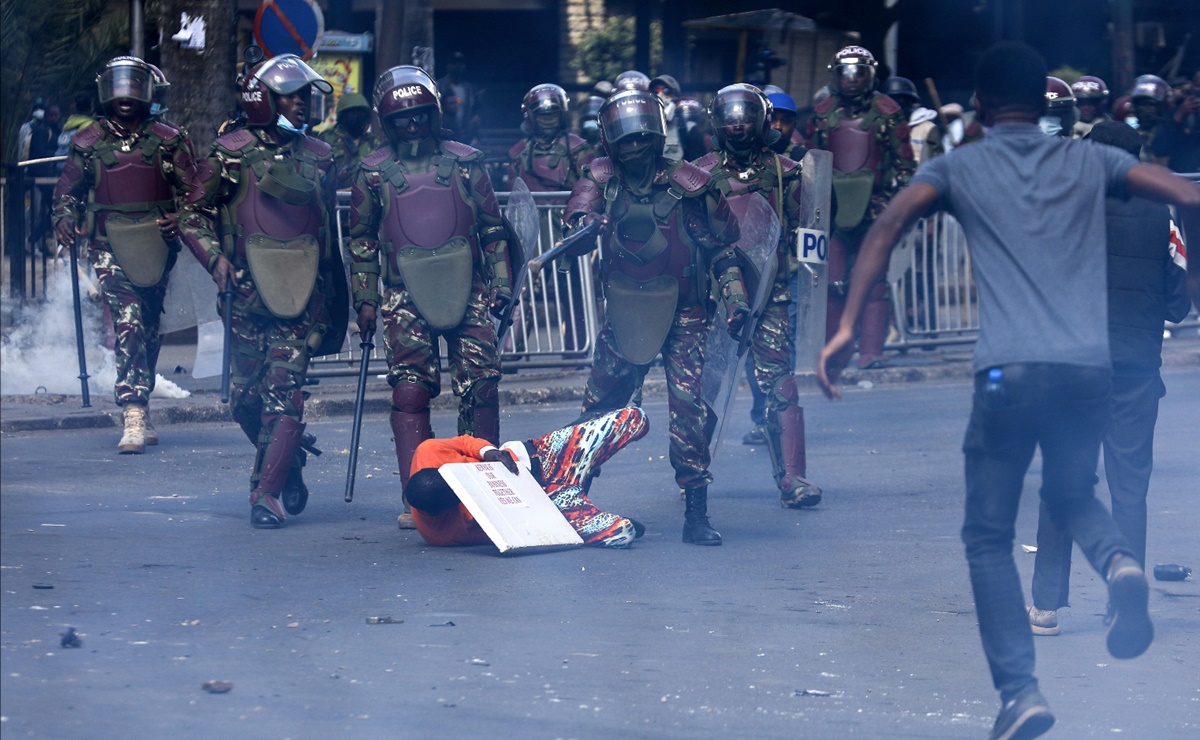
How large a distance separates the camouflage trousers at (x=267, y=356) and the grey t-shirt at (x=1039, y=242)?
3.99 metres

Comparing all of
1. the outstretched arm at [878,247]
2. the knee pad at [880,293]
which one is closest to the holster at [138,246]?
the knee pad at [880,293]

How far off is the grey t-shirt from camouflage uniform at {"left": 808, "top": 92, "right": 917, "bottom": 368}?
25.8 ft

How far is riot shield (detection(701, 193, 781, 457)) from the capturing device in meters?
7.68

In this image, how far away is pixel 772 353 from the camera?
8.47 metres

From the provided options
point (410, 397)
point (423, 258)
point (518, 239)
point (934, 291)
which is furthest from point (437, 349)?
point (934, 291)

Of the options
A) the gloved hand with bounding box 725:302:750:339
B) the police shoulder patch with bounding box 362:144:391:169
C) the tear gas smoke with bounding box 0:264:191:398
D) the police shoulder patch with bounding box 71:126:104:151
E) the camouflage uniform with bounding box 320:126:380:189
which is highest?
the police shoulder patch with bounding box 362:144:391:169

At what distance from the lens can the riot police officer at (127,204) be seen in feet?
31.8

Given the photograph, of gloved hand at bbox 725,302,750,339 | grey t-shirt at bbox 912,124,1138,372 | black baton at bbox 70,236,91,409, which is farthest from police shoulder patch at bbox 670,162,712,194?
black baton at bbox 70,236,91,409

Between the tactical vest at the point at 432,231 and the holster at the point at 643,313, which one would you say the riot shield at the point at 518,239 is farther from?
the holster at the point at 643,313

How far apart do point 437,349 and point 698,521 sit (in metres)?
1.26

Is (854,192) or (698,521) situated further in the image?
(854,192)

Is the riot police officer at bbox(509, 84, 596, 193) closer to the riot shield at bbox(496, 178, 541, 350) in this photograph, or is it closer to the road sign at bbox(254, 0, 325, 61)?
the road sign at bbox(254, 0, 325, 61)

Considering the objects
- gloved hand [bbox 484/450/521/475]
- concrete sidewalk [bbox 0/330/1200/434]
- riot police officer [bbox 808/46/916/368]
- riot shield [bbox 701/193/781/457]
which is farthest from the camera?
riot police officer [bbox 808/46/916/368]

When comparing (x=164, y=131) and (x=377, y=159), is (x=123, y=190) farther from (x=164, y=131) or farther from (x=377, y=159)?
(x=377, y=159)
